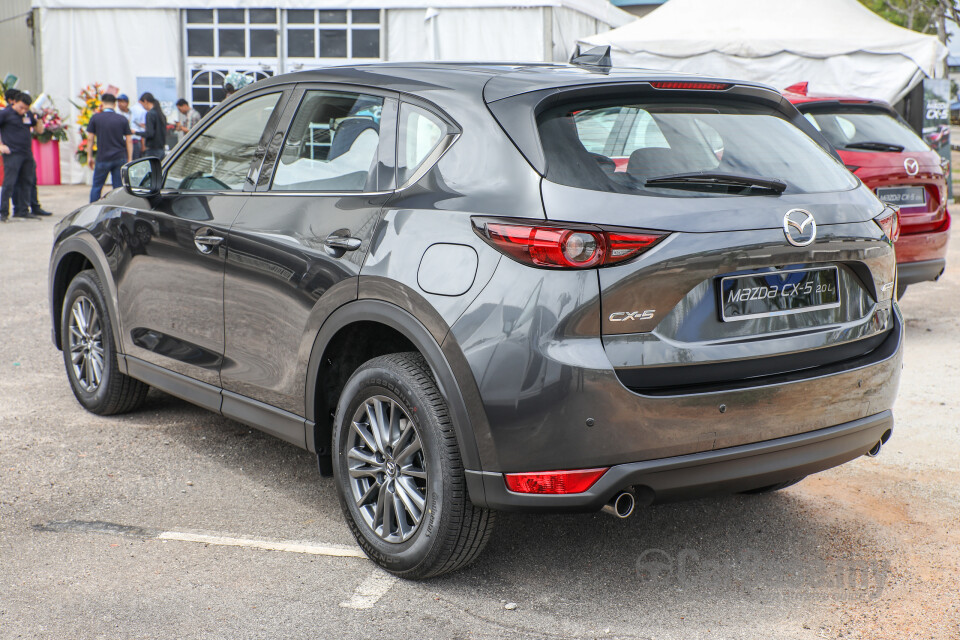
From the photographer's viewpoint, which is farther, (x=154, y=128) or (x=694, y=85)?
(x=154, y=128)

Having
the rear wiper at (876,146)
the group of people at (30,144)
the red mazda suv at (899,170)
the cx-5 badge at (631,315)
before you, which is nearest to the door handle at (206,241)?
the cx-5 badge at (631,315)

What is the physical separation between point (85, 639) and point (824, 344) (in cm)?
239

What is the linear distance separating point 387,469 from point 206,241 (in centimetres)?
135

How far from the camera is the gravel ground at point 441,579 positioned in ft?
10.2

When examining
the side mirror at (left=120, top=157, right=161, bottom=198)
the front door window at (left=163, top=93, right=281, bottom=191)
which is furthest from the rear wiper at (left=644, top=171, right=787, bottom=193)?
the side mirror at (left=120, top=157, right=161, bottom=198)

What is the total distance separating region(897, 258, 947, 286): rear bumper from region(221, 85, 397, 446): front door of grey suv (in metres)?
4.75

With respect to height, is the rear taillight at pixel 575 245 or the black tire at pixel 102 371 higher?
the rear taillight at pixel 575 245

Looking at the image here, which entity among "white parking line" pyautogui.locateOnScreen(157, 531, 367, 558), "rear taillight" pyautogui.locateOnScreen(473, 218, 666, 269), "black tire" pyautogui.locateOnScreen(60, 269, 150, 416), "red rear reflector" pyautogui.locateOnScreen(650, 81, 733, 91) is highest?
"red rear reflector" pyautogui.locateOnScreen(650, 81, 733, 91)

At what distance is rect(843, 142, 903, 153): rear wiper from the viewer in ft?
24.6

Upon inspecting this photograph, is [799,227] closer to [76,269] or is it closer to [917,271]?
[76,269]

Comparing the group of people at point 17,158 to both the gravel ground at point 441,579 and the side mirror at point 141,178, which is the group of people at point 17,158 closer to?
the gravel ground at point 441,579

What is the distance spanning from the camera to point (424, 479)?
10.8 feet

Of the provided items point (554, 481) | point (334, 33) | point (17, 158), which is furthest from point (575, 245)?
point (334, 33)

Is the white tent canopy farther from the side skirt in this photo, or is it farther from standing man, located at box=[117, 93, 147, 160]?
the side skirt
